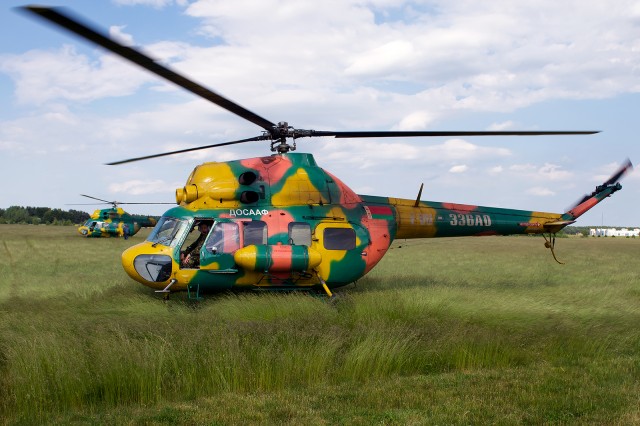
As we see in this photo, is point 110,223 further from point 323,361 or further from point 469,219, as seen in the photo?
point 323,361

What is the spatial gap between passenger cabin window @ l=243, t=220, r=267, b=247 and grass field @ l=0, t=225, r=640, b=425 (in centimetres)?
116

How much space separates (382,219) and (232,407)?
800 centimetres

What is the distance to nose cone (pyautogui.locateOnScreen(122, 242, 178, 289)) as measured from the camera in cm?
1209

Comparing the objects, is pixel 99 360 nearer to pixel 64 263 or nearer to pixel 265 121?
pixel 265 121

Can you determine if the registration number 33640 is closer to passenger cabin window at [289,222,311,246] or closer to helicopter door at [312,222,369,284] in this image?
helicopter door at [312,222,369,284]

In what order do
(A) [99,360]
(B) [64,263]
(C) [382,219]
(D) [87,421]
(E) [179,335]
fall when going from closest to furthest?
1. (D) [87,421]
2. (A) [99,360]
3. (E) [179,335]
4. (C) [382,219]
5. (B) [64,263]

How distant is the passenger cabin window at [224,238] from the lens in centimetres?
1219

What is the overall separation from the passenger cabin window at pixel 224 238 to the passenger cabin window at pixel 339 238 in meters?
1.92

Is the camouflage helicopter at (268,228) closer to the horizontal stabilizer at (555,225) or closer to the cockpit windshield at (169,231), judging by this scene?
the cockpit windshield at (169,231)

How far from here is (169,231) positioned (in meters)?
12.5

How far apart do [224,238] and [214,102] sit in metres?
3.53

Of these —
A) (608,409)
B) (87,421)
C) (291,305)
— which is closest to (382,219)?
(291,305)

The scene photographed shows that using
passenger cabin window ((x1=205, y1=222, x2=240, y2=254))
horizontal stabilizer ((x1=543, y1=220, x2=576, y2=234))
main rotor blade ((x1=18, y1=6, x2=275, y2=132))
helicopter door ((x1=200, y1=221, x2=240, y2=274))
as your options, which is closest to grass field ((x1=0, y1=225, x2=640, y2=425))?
helicopter door ((x1=200, y1=221, x2=240, y2=274))

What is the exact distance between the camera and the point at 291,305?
432 inches
